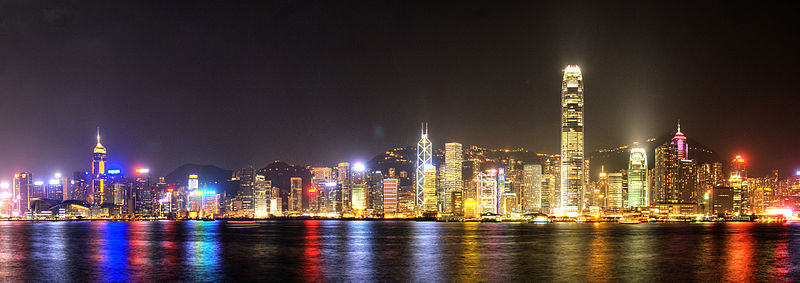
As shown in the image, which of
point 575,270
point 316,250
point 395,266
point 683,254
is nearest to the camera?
point 575,270

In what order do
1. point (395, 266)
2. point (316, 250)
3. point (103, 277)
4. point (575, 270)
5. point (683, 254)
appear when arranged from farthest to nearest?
point (316, 250)
point (683, 254)
point (395, 266)
point (575, 270)
point (103, 277)

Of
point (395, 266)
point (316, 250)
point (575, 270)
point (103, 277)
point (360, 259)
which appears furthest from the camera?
point (316, 250)

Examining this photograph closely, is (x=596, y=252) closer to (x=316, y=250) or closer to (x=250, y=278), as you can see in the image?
(x=316, y=250)

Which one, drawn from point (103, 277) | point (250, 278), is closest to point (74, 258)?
point (103, 277)

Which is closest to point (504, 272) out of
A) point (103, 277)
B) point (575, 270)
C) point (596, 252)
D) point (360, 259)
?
point (575, 270)

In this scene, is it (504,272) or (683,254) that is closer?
(504,272)

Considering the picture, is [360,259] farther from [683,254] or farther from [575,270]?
[683,254]

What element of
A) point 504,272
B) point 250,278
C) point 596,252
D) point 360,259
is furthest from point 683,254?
point 250,278

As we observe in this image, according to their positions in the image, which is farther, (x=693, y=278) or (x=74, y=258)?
(x=74, y=258)

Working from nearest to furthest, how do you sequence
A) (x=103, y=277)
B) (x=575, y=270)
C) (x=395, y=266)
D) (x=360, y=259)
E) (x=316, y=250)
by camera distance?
(x=103, y=277)
(x=575, y=270)
(x=395, y=266)
(x=360, y=259)
(x=316, y=250)
